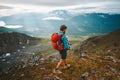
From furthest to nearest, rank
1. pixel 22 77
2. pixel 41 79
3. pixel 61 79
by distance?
pixel 22 77 < pixel 41 79 < pixel 61 79

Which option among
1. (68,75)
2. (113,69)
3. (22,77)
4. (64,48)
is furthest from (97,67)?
(22,77)

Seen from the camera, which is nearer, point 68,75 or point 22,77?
point 68,75

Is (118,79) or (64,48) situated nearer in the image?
(64,48)

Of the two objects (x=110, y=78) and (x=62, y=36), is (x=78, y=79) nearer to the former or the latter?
(x=110, y=78)

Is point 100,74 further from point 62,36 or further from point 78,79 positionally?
point 62,36

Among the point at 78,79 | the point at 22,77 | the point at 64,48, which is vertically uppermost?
the point at 64,48

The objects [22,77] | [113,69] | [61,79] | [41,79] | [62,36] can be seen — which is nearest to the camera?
[62,36]

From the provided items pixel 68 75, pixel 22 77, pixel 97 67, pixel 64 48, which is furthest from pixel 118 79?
pixel 22 77

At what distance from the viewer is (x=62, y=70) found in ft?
115

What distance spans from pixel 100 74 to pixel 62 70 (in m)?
6.11

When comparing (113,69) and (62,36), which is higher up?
(62,36)

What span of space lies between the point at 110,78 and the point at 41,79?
11.1m

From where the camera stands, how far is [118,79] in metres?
35.7

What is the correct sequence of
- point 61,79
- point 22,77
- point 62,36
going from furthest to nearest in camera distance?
point 22,77 → point 61,79 → point 62,36
